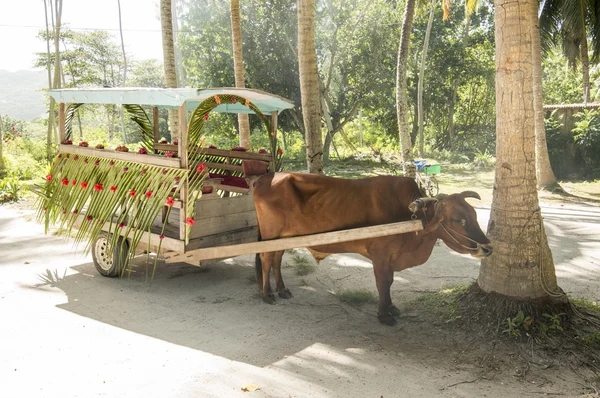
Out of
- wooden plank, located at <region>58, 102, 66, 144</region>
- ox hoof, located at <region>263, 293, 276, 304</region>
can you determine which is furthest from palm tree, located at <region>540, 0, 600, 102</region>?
wooden plank, located at <region>58, 102, 66, 144</region>

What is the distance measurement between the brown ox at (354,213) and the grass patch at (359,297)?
563mm

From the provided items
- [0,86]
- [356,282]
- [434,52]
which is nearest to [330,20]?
[434,52]

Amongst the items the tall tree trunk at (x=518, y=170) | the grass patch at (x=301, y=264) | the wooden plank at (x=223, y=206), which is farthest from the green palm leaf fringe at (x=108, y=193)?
the tall tree trunk at (x=518, y=170)

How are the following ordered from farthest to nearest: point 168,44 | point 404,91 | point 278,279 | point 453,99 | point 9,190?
point 453,99 < point 9,190 < point 404,91 < point 168,44 < point 278,279

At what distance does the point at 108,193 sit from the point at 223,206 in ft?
4.82

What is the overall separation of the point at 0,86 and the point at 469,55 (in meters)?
170

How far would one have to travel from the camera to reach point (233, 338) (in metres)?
4.84

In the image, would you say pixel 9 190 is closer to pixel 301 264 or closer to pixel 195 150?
pixel 301 264

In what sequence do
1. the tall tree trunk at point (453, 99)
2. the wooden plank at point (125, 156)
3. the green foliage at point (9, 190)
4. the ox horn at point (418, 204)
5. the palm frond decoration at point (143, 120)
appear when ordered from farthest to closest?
the tall tree trunk at point (453, 99)
the green foliage at point (9, 190)
the palm frond decoration at point (143, 120)
the wooden plank at point (125, 156)
the ox horn at point (418, 204)

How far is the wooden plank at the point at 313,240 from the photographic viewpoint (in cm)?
466

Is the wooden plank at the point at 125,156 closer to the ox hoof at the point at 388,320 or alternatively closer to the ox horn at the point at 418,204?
the ox horn at the point at 418,204

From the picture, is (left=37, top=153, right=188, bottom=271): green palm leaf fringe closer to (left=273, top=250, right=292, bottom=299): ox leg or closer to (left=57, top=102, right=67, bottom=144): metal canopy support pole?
(left=57, top=102, right=67, bottom=144): metal canopy support pole

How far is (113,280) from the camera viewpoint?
658cm

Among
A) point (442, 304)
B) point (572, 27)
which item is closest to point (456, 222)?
point (442, 304)
